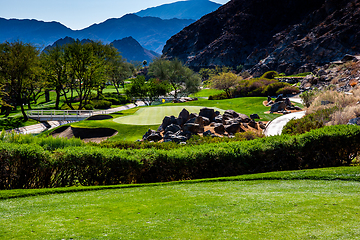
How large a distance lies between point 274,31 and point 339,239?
5531 inches

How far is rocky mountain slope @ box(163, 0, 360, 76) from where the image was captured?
272 feet

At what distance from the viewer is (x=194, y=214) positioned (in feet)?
16.5

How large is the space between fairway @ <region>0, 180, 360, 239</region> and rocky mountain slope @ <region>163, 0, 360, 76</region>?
88300mm

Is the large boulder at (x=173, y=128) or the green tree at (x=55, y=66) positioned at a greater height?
the green tree at (x=55, y=66)

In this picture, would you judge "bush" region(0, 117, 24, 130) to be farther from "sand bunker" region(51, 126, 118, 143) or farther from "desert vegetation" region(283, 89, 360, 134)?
"desert vegetation" region(283, 89, 360, 134)

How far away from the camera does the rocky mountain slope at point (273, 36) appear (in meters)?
82.9

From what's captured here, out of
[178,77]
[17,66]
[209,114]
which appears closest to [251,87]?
[178,77]

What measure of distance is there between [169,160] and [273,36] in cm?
11974

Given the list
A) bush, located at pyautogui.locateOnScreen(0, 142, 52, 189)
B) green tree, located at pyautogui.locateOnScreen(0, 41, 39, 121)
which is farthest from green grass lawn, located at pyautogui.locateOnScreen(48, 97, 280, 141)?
green tree, located at pyautogui.locateOnScreen(0, 41, 39, 121)

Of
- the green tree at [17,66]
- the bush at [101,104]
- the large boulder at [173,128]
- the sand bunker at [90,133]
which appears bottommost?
the sand bunker at [90,133]

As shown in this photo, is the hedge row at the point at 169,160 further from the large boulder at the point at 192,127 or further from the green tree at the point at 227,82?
the green tree at the point at 227,82

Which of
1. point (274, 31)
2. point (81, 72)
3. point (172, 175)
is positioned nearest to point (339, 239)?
point (172, 175)

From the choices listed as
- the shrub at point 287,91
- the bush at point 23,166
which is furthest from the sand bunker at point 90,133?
the shrub at point 287,91

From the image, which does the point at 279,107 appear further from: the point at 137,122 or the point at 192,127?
the point at 137,122
